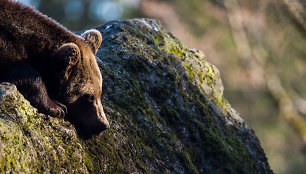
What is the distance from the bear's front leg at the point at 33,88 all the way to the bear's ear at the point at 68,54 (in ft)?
0.88

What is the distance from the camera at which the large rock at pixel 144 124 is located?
117 inches

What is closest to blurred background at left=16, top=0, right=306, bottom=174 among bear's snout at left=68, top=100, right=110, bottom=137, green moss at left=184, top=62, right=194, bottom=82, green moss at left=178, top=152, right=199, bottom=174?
green moss at left=184, top=62, right=194, bottom=82

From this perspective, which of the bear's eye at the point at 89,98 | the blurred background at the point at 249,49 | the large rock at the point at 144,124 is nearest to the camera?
the large rock at the point at 144,124

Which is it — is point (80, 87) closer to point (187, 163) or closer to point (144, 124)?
point (144, 124)

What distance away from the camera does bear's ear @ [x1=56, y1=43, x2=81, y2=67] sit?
12.2 feet

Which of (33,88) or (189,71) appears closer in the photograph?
(33,88)

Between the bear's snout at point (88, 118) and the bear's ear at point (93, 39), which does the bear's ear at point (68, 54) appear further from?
the bear's ear at point (93, 39)

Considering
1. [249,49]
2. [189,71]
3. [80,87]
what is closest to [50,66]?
[80,87]

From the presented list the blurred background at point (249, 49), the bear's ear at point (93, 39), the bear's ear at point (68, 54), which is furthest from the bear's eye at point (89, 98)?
the blurred background at point (249, 49)

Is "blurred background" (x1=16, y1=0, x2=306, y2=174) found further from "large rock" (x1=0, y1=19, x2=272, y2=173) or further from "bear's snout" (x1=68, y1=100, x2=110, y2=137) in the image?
"bear's snout" (x1=68, y1=100, x2=110, y2=137)

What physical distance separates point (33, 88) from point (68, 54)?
451 millimetres

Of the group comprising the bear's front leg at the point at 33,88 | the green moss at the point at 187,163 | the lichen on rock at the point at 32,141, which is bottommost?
the lichen on rock at the point at 32,141

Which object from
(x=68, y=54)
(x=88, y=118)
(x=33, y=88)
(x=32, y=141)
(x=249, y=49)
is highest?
(x=249, y=49)

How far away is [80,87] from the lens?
12.8ft
